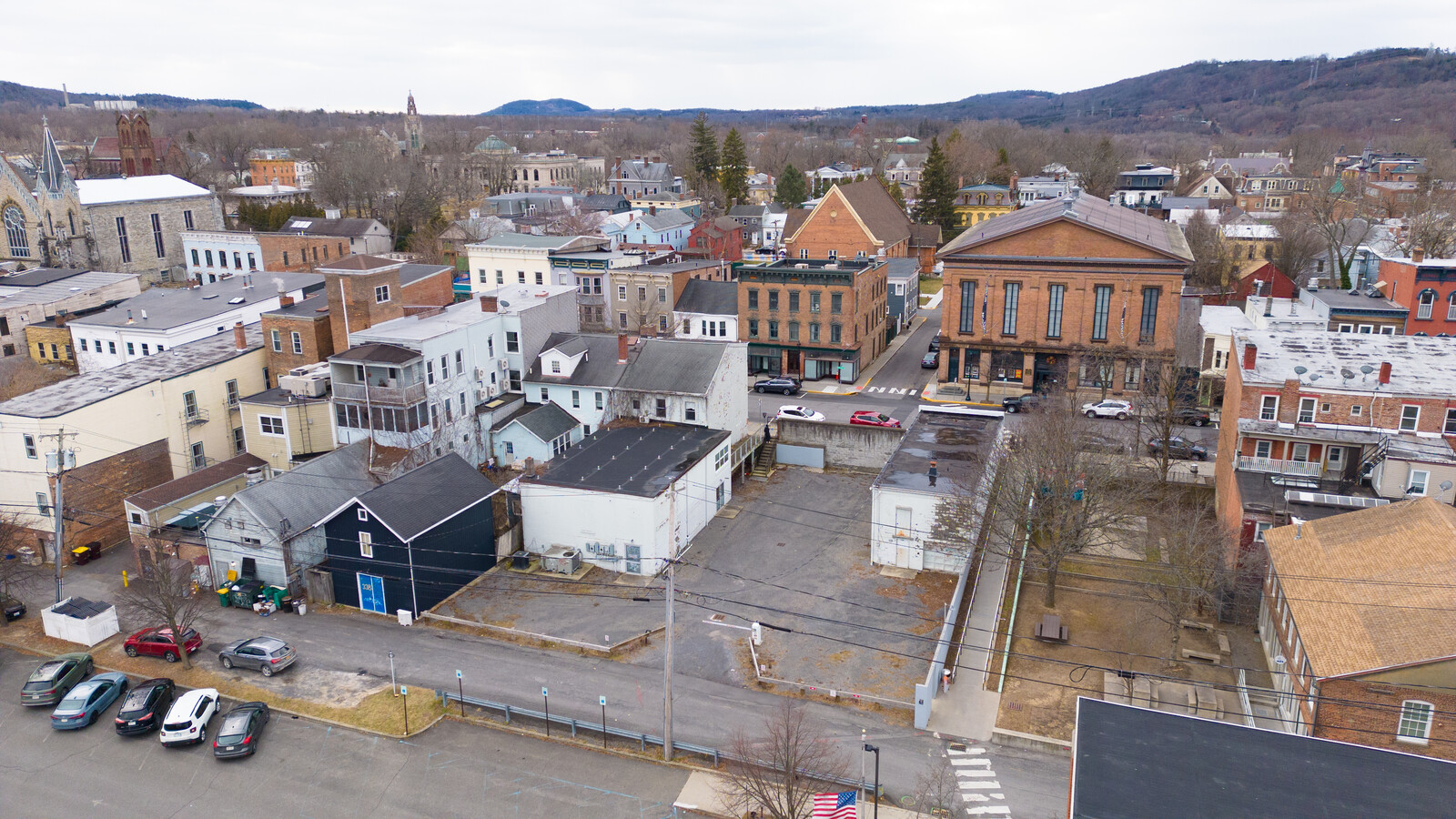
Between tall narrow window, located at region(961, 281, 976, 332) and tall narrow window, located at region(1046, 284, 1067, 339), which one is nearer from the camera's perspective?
→ tall narrow window, located at region(1046, 284, 1067, 339)

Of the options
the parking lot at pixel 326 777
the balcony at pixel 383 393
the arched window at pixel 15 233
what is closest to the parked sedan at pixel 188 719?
the parking lot at pixel 326 777

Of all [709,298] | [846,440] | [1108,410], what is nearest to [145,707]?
[846,440]

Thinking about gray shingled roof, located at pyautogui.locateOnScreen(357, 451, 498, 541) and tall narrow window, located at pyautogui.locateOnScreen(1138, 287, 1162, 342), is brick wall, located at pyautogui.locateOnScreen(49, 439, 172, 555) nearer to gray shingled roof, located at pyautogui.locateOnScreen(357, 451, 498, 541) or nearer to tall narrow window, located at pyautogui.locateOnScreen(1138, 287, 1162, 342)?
gray shingled roof, located at pyautogui.locateOnScreen(357, 451, 498, 541)

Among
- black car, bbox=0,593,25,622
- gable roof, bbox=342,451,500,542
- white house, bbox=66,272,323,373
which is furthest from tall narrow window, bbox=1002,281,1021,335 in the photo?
black car, bbox=0,593,25,622

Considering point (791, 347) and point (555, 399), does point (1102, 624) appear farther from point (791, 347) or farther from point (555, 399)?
point (791, 347)

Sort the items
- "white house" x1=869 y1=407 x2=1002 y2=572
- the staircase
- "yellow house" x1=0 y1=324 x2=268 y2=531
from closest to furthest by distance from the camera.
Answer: "white house" x1=869 y1=407 x2=1002 y2=572, "yellow house" x1=0 y1=324 x2=268 y2=531, the staircase

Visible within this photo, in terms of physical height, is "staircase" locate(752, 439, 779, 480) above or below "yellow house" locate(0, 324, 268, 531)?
below

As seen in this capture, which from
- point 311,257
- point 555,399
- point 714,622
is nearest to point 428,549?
point 714,622

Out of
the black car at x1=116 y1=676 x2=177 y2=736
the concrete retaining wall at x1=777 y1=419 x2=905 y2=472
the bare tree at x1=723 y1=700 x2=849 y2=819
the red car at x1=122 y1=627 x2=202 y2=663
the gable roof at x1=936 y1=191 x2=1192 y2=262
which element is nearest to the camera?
the bare tree at x1=723 y1=700 x2=849 y2=819
